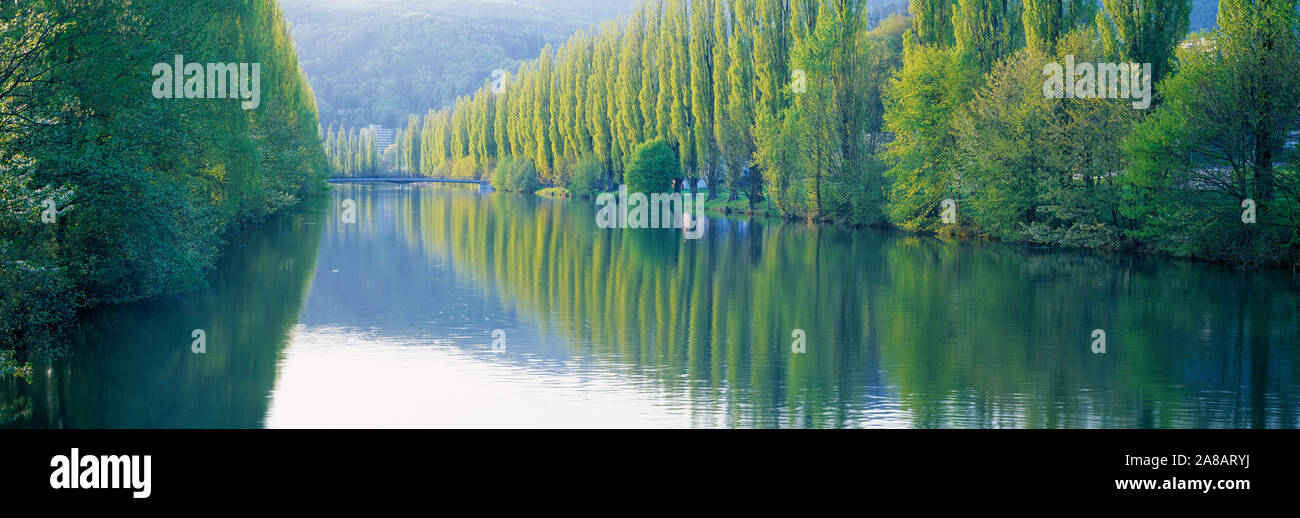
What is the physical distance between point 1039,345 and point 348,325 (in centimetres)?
966

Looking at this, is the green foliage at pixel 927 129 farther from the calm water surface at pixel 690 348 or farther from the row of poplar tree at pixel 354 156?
the row of poplar tree at pixel 354 156

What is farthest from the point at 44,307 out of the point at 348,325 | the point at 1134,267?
the point at 1134,267

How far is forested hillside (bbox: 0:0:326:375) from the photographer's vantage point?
40.9ft

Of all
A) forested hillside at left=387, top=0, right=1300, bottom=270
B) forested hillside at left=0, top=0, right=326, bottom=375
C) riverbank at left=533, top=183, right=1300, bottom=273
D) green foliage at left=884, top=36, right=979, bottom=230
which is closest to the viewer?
forested hillside at left=0, top=0, right=326, bottom=375

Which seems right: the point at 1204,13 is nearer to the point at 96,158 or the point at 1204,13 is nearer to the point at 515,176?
the point at 515,176

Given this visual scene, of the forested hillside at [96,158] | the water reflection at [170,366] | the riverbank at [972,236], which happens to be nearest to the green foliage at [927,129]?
the riverbank at [972,236]

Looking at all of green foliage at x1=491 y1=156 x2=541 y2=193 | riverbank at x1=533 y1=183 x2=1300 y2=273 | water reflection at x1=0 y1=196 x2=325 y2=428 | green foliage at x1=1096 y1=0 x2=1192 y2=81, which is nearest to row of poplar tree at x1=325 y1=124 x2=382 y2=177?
green foliage at x1=491 y1=156 x2=541 y2=193

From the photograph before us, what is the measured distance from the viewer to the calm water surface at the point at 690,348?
10414 millimetres

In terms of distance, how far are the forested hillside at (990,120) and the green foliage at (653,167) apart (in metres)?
A: 0.78

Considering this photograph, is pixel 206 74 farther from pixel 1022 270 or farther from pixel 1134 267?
pixel 1134 267

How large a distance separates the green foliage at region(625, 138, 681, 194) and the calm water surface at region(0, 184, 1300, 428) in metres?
31.0

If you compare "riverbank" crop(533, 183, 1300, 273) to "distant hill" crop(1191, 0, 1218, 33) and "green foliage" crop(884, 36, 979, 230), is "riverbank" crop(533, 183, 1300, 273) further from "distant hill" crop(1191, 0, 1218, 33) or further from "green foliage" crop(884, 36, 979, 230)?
"distant hill" crop(1191, 0, 1218, 33)
